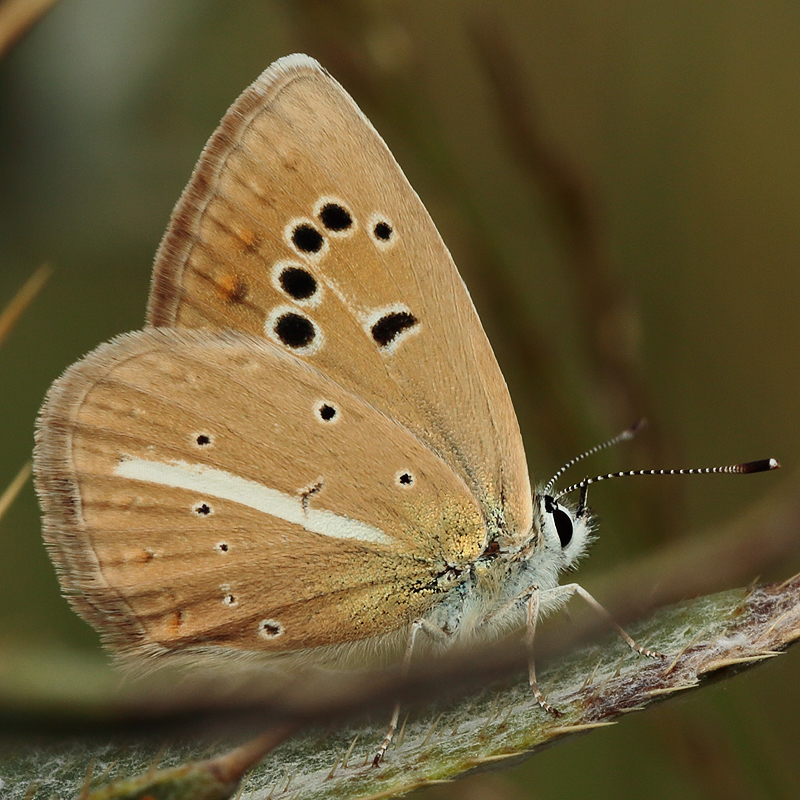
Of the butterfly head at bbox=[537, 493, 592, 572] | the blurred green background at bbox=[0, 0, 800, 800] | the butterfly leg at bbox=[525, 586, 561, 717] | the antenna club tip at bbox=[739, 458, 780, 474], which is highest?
the blurred green background at bbox=[0, 0, 800, 800]

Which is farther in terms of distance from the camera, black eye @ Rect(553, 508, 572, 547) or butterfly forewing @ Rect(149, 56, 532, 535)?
black eye @ Rect(553, 508, 572, 547)

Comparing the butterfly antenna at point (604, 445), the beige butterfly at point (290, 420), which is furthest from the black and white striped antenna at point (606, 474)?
the beige butterfly at point (290, 420)

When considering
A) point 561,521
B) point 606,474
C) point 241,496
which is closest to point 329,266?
point 241,496

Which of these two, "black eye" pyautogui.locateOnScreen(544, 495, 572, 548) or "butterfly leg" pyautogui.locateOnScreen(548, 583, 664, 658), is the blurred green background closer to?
"black eye" pyautogui.locateOnScreen(544, 495, 572, 548)

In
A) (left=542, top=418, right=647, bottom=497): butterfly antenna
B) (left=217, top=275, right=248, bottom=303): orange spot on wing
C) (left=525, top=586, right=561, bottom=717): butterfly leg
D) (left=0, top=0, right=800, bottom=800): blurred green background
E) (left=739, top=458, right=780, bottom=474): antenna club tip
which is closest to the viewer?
(left=525, top=586, right=561, bottom=717): butterfly leg

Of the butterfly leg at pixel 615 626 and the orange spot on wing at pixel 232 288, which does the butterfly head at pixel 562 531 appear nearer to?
the butterfly leg at pixel 615 626

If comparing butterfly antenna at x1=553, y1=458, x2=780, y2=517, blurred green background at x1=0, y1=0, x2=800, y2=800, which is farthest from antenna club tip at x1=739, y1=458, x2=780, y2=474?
blurred green background at x1=0, y1=0, x2=800, y2=800

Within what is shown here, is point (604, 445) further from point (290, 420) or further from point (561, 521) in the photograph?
point (290, 420)
